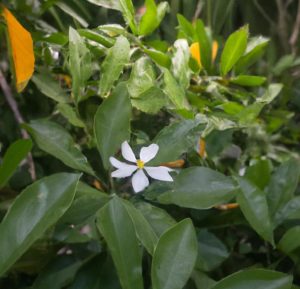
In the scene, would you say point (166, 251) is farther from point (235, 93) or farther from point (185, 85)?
point (235, 93)

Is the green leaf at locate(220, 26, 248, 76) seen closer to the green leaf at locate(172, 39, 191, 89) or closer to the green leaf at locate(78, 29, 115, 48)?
the green leaf at locate(172, 39, 191, 89)

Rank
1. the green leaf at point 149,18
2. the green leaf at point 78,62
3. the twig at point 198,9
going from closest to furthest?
the green leaf at point 78,62 → the green leaf at point 149,18 → the twig at point 198,9

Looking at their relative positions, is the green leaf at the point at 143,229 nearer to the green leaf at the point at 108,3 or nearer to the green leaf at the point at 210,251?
the green leaf at the point at 210,251

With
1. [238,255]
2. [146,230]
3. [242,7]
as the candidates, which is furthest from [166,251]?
[242,7]

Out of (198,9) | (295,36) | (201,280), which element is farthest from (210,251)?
(295,36)

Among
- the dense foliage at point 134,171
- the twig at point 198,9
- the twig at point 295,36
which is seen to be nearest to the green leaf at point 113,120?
the dense foliage at point 134,171

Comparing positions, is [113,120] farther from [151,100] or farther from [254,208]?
[254,208]
